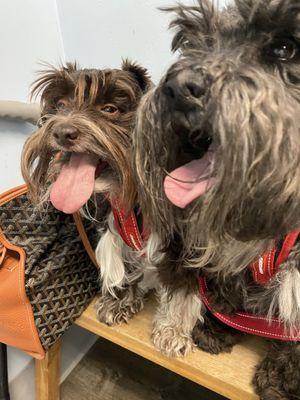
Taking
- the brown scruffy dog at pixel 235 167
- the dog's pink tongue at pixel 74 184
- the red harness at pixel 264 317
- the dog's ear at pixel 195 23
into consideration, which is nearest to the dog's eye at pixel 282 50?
the brown scruffy dog at pixel 235 167

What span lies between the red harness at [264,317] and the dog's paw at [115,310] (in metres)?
0.23

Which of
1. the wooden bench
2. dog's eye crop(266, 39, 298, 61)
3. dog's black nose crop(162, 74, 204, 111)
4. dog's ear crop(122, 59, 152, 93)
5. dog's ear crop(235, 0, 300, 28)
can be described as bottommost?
the wooden bench

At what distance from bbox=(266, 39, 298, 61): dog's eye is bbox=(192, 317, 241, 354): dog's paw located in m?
0.59

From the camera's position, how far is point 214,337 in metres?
0.93

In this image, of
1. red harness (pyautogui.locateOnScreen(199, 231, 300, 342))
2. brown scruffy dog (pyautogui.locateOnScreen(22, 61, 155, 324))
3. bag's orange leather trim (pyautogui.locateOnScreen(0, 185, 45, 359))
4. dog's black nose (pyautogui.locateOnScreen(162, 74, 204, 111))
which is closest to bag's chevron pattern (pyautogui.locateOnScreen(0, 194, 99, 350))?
bag's orange leather trim (pyautogui.locateOnScreen(0, 185, 45, 359))

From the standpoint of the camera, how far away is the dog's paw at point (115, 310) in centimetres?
102

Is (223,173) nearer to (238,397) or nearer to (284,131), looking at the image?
(284,131)

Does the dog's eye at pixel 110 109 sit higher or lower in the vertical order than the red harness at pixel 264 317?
higher

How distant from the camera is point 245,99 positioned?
0.49m

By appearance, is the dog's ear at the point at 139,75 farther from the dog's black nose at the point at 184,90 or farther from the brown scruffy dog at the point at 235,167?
the dog's black nose at the point at 184,90

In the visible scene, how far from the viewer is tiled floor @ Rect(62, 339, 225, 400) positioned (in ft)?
4.36

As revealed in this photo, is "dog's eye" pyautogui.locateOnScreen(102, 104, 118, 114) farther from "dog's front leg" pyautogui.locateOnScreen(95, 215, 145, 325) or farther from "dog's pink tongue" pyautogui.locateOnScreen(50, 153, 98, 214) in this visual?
"dog's front leg" pyautogui.locateOnScreen(95, 215, 145, 325)

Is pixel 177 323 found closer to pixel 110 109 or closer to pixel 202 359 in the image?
pixel 202 359

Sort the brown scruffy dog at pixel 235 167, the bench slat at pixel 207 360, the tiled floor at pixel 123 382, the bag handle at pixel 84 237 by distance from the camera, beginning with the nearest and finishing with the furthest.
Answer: the brown scruffy dog at pixel 235 167 < the bench slat at pixel 207 360 < the bag handle at pixel 84 237 < the tiled floor at pixel 123 382
